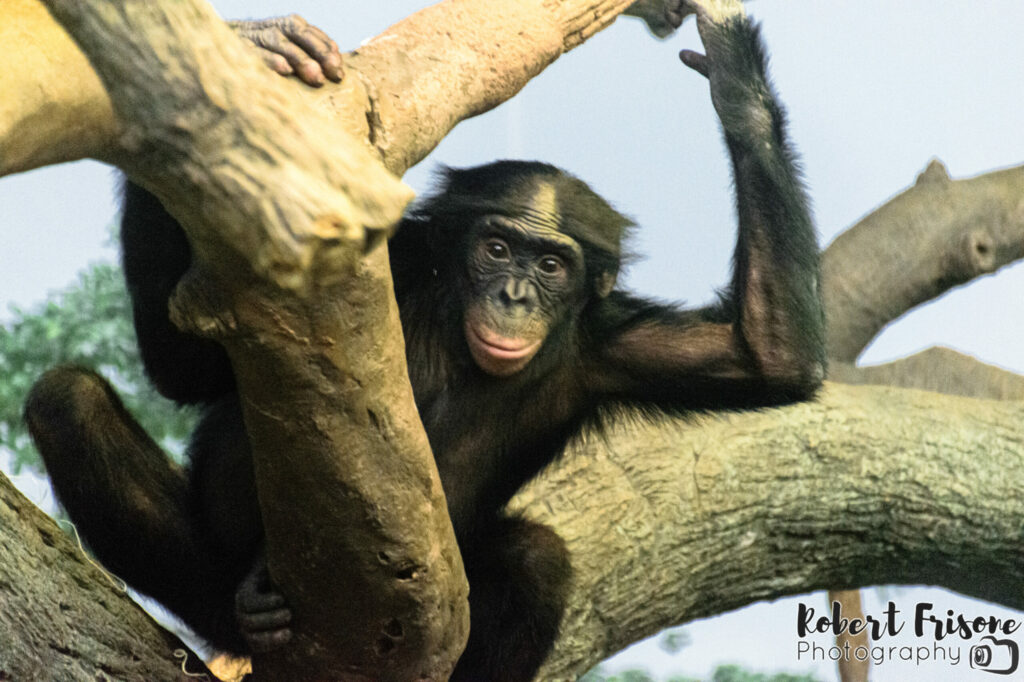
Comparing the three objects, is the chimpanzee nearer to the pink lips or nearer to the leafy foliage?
the pink lips

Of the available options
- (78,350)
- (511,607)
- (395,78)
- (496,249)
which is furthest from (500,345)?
(78,350)

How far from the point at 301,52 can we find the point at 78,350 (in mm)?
4193

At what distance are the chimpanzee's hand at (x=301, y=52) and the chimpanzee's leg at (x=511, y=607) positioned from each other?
5.17 ft

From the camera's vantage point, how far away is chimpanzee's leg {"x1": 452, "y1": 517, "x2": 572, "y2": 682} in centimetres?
309

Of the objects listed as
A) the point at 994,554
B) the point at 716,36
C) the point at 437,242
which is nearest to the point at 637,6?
the point at 716,36

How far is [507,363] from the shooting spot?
300 cm

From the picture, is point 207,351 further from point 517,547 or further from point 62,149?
point 62,149

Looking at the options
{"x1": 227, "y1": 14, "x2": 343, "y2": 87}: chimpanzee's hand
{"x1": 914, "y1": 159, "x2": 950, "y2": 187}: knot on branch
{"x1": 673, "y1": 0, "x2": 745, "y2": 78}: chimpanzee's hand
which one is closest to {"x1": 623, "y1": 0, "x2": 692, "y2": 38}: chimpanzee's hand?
{"x1": 673, "y1": 0, "x2": 745, "y2": 78}: chimpanzee's hand

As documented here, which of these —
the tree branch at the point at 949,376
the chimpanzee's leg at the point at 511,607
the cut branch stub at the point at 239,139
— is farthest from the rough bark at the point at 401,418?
the chimpanzee's leg at the point at 511,607

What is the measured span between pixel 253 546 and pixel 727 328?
1.59 meters

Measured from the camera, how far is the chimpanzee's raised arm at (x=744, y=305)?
10.7 feet

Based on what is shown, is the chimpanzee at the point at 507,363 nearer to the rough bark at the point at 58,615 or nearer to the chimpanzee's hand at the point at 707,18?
the chimpanzee's hand at the point at 707,18

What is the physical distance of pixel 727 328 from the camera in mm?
3379

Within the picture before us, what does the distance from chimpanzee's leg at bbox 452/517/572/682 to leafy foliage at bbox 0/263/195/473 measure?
2960mm
